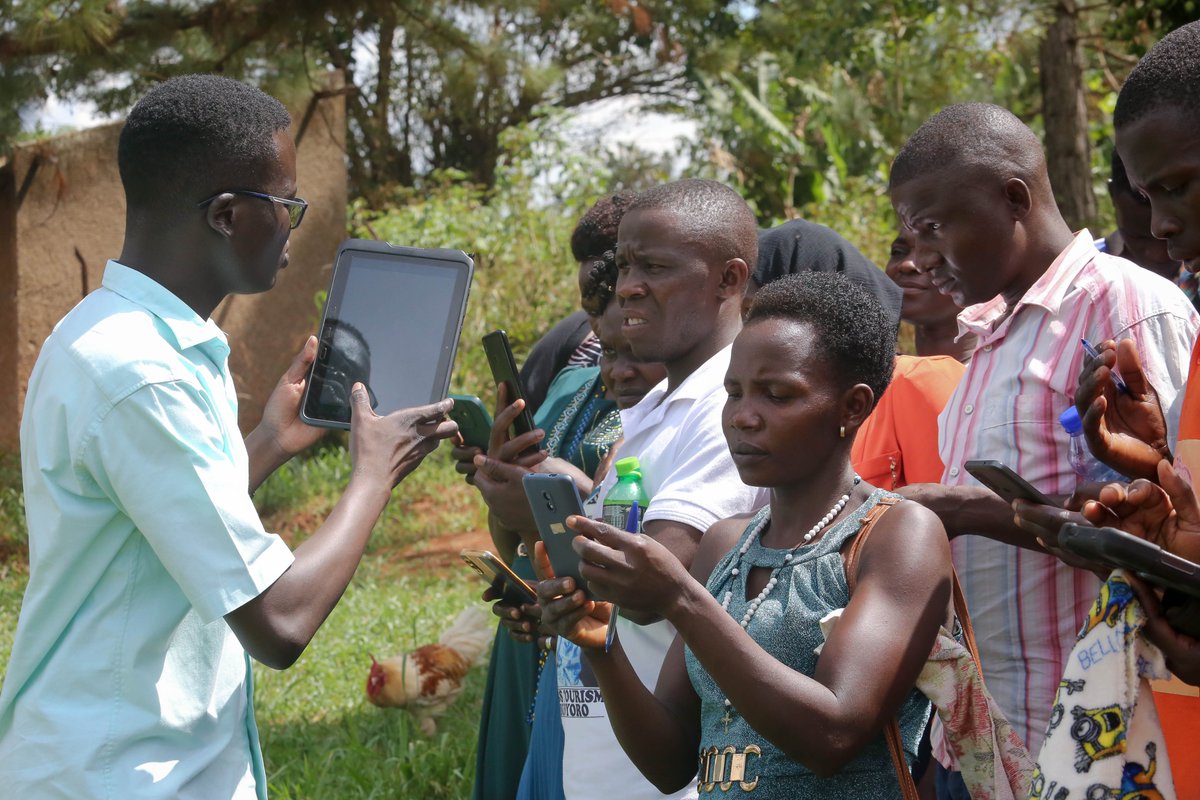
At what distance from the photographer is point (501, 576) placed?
2.82 metres

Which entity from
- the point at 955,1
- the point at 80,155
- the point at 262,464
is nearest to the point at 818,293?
the point at 262,464

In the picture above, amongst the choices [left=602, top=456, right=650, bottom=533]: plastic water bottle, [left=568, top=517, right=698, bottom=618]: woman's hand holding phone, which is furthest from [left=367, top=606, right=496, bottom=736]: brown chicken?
[left=568, top=517, right=698, bottom=618]: woman's hand holding phone

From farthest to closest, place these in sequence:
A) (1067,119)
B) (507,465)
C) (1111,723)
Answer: (1067,119)
(507,465)
(1111,723)

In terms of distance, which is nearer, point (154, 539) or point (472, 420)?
point (154, 539)

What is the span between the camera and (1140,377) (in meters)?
2.20

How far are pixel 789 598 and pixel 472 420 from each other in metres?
1.10

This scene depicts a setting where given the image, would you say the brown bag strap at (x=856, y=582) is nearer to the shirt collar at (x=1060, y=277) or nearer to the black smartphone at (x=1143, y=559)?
the black smartphone at (x=1143, y=559)

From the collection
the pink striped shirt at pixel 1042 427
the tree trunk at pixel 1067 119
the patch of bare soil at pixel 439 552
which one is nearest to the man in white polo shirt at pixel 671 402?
the pink striped shirt at pixel 1042 427

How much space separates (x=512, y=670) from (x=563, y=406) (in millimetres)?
784

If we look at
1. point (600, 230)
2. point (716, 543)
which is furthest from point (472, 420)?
point (600, 230)

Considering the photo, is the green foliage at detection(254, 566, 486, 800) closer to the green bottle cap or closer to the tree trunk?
the green bottle cap

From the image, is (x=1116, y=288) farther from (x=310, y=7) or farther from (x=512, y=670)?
(x=310, y=7)

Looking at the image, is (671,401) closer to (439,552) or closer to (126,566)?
(126,566)

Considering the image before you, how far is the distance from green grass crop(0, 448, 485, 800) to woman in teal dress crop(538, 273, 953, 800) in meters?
2.59
